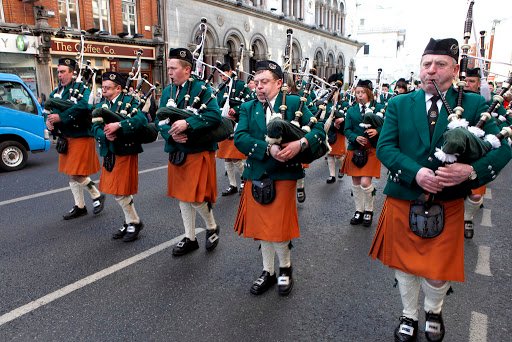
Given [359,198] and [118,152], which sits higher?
[118,152]

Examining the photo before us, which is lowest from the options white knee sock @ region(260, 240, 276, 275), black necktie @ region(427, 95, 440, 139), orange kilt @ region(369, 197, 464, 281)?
white knee sock @ region(260, 240, 276, 275)

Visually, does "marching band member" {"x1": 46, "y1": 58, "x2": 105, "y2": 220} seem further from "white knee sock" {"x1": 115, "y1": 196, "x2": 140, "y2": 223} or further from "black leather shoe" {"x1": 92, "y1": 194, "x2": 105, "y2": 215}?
"white knee sock" {"x1": 115, "y1": 196, "x2": 140, "y2": 223}

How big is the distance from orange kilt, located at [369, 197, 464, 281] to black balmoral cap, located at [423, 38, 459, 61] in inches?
37.4

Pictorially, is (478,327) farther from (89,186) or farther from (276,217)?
(89,186)

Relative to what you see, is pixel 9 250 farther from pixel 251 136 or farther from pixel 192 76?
pixel 251 136

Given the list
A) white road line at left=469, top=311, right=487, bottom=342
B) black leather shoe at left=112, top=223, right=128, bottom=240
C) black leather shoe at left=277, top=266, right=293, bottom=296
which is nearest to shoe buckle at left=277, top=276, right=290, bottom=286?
black leather shoe at left=277, top=266, right=293, bottom=296

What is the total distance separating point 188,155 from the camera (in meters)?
3.98

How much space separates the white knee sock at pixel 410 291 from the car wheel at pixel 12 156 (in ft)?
28.4

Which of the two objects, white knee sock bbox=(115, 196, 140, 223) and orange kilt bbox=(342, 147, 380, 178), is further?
orange kilt bbox=(342, 147, 380, 178)

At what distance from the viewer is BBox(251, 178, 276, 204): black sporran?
3.16 metres

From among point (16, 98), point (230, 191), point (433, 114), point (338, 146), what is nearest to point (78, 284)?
point (433, 114)

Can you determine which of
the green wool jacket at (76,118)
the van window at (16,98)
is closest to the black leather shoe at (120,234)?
the green wool jacket at (76,118)

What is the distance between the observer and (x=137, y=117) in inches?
165

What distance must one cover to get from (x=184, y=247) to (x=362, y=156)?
A: 8.53 ft
